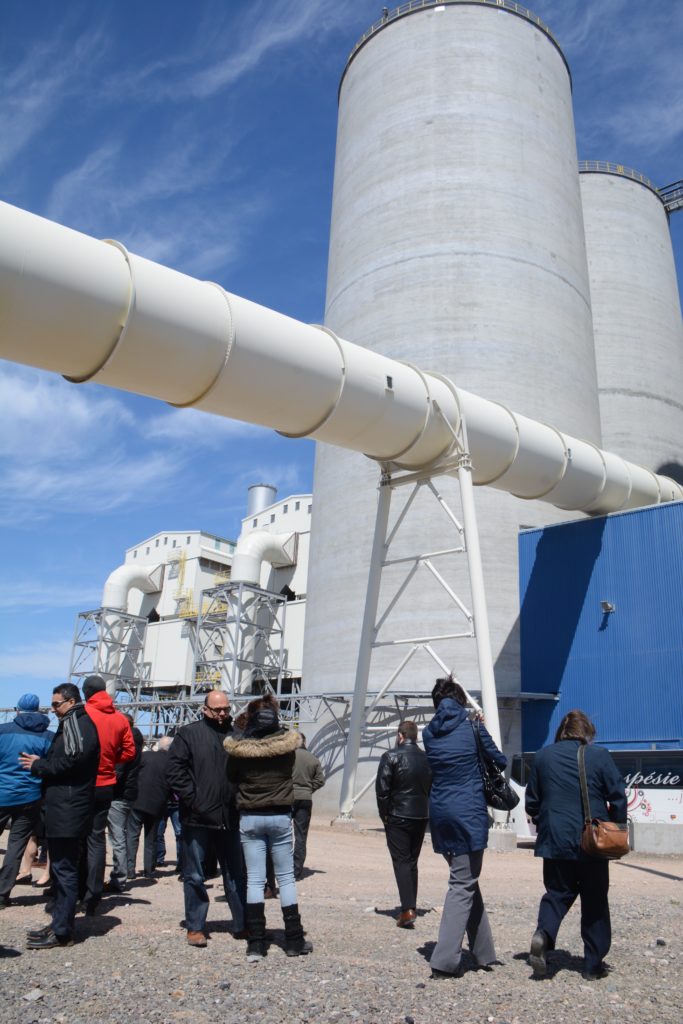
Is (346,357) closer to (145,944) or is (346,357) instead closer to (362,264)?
(145,944)

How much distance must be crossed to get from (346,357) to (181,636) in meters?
26.4

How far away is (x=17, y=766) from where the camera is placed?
6891 millimetres

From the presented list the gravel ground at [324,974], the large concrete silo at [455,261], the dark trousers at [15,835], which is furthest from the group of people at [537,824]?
the large concrete silo at [455,261]

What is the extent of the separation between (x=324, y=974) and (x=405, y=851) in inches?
69.7

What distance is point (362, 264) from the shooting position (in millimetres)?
25766

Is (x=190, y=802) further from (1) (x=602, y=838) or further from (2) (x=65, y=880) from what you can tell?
(1) (x=602, y=838)

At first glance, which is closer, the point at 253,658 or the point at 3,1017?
the point at 3,1017

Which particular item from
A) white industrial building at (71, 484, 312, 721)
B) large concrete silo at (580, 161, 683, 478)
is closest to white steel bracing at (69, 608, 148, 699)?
white industrial building at (71, 484, 312, 721)

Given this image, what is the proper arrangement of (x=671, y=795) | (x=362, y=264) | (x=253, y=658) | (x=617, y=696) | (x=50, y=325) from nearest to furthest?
(x=50, y=325) < (x=671, y=795) < (x=617, y=696) < (x=362, y=264) < (x=253, y=658)

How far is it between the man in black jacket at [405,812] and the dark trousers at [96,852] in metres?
2.20

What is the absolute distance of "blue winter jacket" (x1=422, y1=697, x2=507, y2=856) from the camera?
5.52 metres

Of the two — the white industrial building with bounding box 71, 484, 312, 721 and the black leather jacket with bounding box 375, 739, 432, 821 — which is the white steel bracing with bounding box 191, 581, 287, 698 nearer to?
the white industrial building with bounding box 71, 484, 312, 721

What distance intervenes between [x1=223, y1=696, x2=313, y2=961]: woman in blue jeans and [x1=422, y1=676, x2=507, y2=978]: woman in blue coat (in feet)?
3.14

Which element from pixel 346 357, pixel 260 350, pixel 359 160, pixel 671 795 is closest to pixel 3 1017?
pixel 260 350
